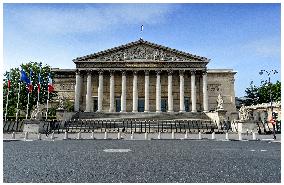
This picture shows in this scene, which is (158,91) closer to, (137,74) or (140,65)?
(137,74)

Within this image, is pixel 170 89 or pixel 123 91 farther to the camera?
pixel 170 89

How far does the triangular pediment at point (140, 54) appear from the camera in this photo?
203 feet

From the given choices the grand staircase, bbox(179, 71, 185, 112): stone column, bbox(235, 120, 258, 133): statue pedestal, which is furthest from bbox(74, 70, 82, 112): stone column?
bbox(235, 120, 258, 133): statue pedestal

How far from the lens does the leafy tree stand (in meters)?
74.5

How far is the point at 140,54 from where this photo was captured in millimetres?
62688

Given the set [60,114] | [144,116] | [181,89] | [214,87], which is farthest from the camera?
[214,87]

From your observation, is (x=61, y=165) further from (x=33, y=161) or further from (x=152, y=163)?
(x=152, y=163)

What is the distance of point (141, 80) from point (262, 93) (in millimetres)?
36937

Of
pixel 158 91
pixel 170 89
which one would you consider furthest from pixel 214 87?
pixel 158 91

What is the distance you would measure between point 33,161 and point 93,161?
7.31 feet

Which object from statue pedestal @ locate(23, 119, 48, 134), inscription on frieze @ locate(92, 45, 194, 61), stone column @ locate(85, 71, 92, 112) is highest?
inscription on frieze @ locate(92, 45, 194, 61)

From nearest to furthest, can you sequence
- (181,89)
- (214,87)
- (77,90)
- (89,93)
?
(77,90) < (181,89) < (89,93) < (214,87)

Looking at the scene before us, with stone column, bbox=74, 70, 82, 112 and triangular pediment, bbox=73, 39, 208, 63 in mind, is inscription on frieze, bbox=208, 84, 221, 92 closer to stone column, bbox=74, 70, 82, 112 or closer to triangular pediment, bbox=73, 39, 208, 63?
triangular pediment, bbox=73, 39, 208, 63

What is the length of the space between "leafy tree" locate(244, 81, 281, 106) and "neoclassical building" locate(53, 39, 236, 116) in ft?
71.7
